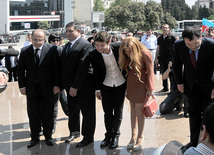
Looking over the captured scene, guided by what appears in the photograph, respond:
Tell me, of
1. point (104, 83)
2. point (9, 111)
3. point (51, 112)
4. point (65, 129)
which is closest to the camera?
point (104, 83)

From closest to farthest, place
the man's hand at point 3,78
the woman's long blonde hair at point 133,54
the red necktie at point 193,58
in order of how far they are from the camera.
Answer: the man's hand at point 3,78 → the red necktie at point 193,58 → the woman's long blonde hair at point 133,54

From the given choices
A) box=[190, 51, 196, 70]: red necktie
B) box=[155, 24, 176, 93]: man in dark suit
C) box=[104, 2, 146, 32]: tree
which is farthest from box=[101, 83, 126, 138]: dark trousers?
box=[104, 2, 146, 32]: tree

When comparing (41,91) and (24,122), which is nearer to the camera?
(41,91)

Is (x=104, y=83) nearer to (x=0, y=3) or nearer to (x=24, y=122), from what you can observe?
(x=24, y=122)

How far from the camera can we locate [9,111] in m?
7.40

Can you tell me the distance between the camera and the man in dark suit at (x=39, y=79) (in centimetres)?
505

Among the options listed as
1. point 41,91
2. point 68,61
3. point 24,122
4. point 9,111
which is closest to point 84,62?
point 68,61

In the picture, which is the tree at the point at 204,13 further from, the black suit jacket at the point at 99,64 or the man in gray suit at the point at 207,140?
the man in gray suit at the point at 207,140

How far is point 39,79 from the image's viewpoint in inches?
199

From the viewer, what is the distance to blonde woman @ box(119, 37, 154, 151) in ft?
14.8

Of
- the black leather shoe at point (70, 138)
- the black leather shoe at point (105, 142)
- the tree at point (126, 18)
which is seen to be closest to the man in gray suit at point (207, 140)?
the black leather shoe at point (105, 142)

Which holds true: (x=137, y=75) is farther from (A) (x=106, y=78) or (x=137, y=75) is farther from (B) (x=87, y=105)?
(B) (x=87, y=105)

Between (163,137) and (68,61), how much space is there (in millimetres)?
2134

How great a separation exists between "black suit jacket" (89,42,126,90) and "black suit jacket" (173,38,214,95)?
3.03 feet
